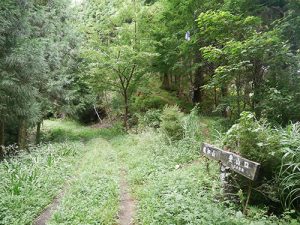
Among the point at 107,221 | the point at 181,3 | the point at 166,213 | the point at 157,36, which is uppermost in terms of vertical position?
the point at 181,3

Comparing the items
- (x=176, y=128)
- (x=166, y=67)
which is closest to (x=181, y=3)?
(x=166, y=67)

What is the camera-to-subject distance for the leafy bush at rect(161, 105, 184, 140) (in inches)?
386

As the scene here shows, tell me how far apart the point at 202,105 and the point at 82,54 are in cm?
724

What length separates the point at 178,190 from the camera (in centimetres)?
548

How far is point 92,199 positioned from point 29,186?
160 centimetres

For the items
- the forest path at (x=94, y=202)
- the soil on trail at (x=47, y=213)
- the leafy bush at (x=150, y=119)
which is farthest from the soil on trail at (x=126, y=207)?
the leafy bush at (x=150, y=119)

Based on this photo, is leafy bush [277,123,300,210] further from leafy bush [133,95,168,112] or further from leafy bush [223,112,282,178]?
leafy bush [133,95,168,112]

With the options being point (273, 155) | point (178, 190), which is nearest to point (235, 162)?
point (273, 155)

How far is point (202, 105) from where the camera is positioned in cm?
1585

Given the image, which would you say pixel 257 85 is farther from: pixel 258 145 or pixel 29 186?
pixel 29 186

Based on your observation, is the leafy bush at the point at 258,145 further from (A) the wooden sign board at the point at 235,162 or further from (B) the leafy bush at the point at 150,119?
(B) the leafy bush at the point at 150,119

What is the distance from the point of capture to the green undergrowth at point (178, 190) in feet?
13.6

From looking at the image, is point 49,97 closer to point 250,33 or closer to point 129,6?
point 129,6

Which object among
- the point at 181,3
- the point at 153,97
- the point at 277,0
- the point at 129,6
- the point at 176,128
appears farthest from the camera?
the point at 153,97
